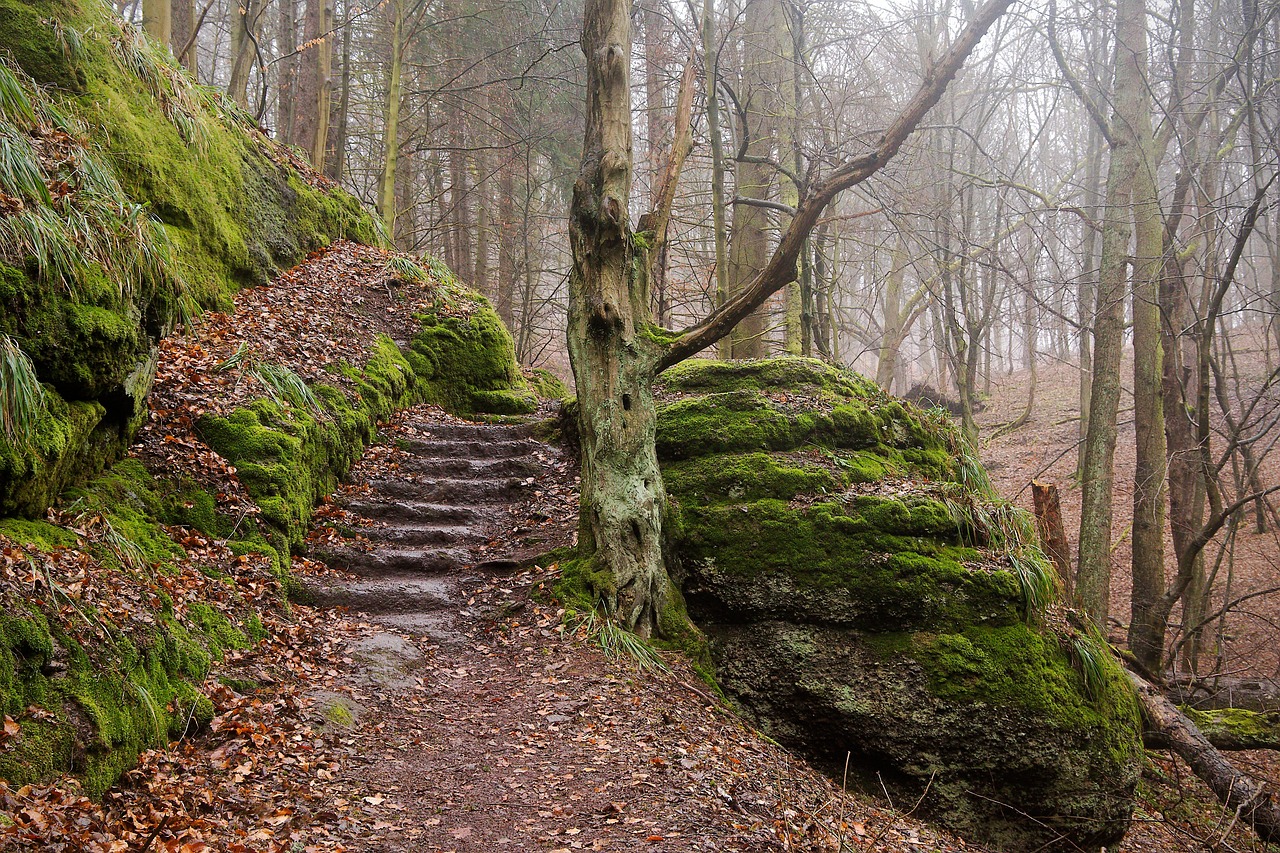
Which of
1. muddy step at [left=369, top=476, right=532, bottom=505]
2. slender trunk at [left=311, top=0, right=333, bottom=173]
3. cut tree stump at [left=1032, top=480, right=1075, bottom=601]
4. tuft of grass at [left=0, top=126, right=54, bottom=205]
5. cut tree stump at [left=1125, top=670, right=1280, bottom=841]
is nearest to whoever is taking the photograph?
tuft of grass at [left=0, top=126, right=54, bottom=205]

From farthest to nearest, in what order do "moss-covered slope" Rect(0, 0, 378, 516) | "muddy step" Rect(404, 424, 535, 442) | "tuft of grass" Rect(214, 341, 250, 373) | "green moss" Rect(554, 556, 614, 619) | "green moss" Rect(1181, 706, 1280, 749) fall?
"muddy step" Rect(404, 424, 535, 442) → "green moss" Rect(1181, 706, 1280, 749) → "tuft of grass" Rect(214, 341, 250, 373) → "green moss" Rect(554, 556, 614, 619) → "moss-covered slope" Rect(0, 0, 378, 516)

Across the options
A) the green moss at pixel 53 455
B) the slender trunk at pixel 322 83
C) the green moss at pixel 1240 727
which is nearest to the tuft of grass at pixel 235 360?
the green moss at pixel 53 455

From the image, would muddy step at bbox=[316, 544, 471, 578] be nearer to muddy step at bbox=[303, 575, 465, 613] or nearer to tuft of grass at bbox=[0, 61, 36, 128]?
muddy step at bbox=[303, 575, 465, 613]

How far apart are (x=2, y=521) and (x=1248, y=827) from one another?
8595 millimetres

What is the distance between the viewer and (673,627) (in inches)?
215

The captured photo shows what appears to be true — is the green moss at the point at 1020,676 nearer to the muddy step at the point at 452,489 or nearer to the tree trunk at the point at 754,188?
the muddy step at the point at 452,489

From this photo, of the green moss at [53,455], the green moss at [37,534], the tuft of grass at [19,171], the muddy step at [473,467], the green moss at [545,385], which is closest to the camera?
the green moss at [37,534]

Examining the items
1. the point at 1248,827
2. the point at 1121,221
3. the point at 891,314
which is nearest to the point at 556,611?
the point at 1248,827

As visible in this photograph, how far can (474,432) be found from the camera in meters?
8.66

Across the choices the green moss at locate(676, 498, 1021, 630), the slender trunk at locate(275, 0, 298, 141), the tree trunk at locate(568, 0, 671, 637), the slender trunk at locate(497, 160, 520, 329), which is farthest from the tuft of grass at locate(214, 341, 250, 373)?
the slender trunk at locate(497, 160, 520, 329)

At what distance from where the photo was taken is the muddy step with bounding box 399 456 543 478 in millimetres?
7691

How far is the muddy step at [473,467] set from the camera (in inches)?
303

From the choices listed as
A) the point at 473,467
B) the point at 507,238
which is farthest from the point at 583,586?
the point at 507,238

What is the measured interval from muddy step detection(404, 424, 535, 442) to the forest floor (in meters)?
1.96
